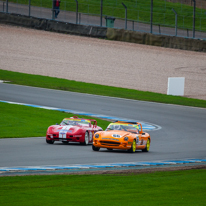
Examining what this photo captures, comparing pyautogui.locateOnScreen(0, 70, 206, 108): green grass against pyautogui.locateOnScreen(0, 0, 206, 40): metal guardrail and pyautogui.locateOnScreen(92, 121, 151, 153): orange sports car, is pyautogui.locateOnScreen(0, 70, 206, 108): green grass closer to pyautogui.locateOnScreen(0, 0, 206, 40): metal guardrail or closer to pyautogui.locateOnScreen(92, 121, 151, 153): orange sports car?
pyautogui.locateOnScreen(0, 0, 206, 40): metal guardrail

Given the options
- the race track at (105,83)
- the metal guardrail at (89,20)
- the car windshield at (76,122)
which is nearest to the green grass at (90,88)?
the race track at (105,83)

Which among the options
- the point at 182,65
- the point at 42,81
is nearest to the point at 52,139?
the point at 42,81

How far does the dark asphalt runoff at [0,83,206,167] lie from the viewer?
13266mm

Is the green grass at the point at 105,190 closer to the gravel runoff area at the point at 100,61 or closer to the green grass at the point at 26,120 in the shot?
the green grass at the point at 26,120

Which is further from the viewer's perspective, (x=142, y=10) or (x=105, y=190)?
(x=142, y=10)

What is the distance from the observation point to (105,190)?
901 cm

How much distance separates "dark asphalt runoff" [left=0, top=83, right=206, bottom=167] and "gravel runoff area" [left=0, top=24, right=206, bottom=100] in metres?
6.15

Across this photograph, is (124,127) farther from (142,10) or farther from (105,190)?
(142,10)

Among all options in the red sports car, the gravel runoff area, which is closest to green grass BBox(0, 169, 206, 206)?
the red sports car

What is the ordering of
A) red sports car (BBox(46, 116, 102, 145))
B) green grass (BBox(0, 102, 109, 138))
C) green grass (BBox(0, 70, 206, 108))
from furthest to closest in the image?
green grass (BBox(0, 70, 206, 108)) < green grass (BBox(0, 102, 109, 138)) < red sports car (BBox(46, 116, 102, 145))

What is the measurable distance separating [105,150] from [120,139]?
3.70 ft

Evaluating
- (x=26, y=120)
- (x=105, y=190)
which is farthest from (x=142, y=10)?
(x=105, y=190)

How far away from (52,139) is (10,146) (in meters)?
1.89

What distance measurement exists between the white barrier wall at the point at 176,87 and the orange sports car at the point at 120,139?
1690 cm
